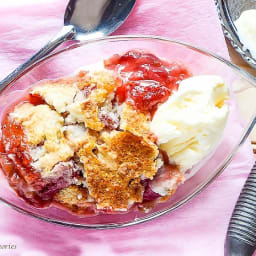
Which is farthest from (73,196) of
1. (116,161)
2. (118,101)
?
(118,101)

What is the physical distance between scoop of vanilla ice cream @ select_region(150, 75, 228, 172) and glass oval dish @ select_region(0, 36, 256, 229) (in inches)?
4.1

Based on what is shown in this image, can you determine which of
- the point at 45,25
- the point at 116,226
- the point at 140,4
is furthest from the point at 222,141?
the point at 45,25

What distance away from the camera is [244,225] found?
123 centimetres

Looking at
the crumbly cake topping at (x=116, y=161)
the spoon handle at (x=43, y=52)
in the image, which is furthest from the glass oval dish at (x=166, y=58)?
the crumbly cake topping at (x=116, y=161)

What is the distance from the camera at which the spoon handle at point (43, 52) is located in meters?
1.28

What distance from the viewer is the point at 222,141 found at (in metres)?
1.26

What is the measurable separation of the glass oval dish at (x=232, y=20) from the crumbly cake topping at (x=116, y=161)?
1.67 feet

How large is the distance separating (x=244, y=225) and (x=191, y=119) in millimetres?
336

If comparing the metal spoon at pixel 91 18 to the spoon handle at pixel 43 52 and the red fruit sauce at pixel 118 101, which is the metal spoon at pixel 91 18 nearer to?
the spoon handle at pixel 43 52

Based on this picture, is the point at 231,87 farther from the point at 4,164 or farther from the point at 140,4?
the point at 4,164

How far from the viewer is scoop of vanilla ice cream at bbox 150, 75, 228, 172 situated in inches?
42.9

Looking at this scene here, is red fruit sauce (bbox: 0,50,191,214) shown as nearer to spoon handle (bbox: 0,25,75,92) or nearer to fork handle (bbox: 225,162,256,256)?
spoon handle (bbox: 0,25,75,92)

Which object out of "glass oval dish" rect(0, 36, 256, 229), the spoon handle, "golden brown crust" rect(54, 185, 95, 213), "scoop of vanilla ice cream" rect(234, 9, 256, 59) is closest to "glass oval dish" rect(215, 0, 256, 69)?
"scoop of vanilla ice cream" rect(234, 9, 256, 59)

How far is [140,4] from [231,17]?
0.92 ft
